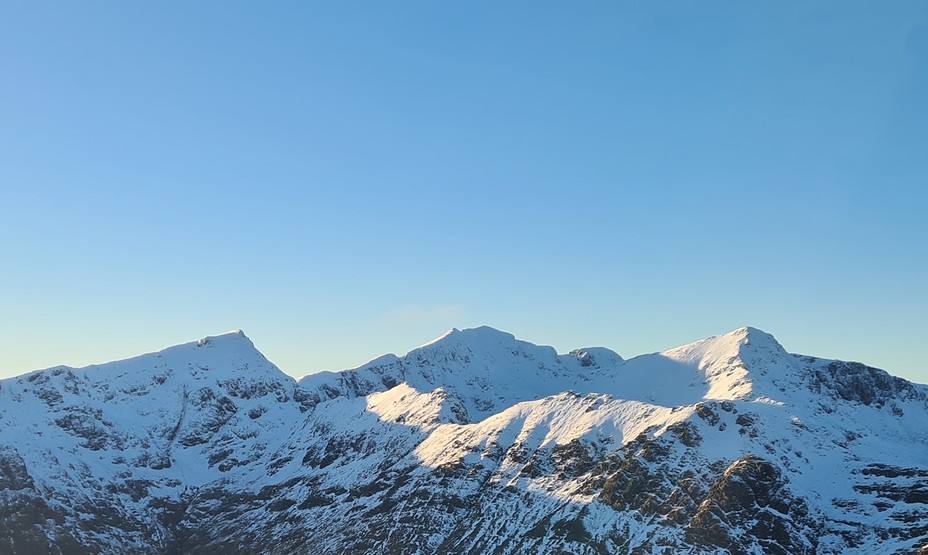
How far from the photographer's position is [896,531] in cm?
19950

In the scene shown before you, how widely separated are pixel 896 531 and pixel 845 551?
1357 cm

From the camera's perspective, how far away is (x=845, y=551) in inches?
7854
